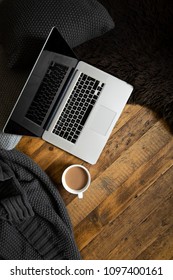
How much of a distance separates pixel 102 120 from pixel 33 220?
43 centimetres

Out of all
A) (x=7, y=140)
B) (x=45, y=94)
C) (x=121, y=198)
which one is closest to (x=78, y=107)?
(x=45, y=94)

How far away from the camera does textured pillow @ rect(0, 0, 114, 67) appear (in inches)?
42.8

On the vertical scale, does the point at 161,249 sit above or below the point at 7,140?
below

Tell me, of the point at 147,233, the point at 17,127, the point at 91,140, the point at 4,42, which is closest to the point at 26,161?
the point at 17,127

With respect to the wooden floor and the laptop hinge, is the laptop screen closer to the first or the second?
the laptop hinge

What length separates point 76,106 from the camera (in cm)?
121

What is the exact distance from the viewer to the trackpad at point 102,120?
4.00ft

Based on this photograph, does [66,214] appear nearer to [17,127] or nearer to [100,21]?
[17,127]

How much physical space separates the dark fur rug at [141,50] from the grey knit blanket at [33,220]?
1.51 feet

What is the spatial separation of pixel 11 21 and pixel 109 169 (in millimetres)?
623

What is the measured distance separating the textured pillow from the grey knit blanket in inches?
14.0

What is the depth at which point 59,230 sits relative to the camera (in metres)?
1.20

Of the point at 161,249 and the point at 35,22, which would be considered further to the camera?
the point at 161,249

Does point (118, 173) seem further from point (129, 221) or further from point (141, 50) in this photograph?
point (141, 50)
